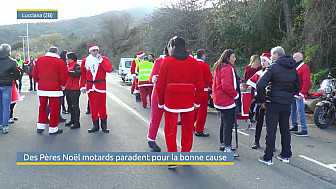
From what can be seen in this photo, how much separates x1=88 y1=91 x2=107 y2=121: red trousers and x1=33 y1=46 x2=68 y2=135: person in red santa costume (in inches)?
28.6

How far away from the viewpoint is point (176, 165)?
5.32 meters

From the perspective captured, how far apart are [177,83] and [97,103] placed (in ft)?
10.8

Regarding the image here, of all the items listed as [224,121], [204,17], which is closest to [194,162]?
[224,121]

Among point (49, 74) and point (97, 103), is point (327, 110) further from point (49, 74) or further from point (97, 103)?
point (49, 74)

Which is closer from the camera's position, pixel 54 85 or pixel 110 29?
pixel 54 85

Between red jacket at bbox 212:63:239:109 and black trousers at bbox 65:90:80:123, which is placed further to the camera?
black trousers at bbox 65:90:80:123

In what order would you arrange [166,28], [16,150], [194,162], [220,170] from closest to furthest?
[220,170], [194,162], [16,150], [166,28]

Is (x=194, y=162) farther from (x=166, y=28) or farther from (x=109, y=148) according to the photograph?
(x=166, y=28)

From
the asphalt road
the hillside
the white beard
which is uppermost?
the hillside

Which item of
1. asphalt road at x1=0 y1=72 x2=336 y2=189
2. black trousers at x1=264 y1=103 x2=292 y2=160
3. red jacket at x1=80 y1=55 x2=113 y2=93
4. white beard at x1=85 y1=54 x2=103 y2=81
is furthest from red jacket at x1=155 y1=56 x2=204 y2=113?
white beard at x1=85 y1=54 x2=103 y2=81

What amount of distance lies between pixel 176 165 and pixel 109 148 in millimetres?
1702

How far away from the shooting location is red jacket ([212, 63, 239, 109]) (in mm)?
5693

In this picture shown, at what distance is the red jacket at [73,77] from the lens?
27.5ft

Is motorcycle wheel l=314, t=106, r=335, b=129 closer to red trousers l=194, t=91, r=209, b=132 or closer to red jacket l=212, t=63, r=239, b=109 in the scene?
red trousers l=194, t=91, r=209, b=132
